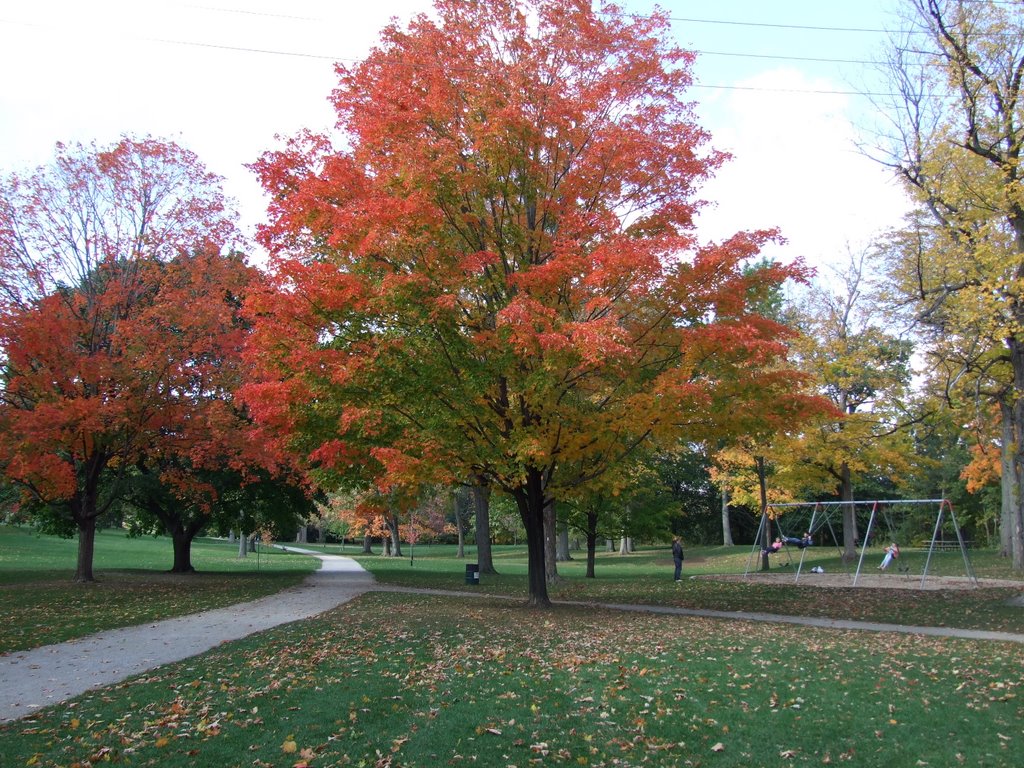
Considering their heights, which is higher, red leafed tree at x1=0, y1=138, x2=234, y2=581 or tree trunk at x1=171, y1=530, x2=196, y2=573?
red leafed tree at x1=0, y1=138, x2=234, y2=581

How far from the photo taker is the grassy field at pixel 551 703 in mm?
5281

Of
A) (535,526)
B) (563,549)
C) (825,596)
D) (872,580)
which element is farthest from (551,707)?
(563,549)

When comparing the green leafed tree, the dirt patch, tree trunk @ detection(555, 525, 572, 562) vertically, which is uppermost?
the green leafed tree

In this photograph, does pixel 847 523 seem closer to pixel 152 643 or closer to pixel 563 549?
pixel 563 549

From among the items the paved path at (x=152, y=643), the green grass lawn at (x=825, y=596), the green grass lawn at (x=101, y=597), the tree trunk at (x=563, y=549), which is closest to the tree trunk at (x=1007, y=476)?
the green grass lawn at (x=825, y=596)

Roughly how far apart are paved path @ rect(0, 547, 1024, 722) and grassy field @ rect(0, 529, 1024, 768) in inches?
19.7

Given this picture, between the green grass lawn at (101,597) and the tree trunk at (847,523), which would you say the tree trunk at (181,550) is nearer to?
the green grass lawn at (101,597)

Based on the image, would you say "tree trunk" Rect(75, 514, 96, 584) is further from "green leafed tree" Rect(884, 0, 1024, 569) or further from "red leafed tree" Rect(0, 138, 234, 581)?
"green leafed tree" Rect(884, 0, 1024, 569)

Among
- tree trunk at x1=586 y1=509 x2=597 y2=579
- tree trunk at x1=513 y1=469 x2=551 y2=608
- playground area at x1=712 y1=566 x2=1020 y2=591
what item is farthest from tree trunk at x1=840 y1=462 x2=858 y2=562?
tree trunk at x1=513 y1=469 x2=551 y2=608

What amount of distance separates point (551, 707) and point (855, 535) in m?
28.1

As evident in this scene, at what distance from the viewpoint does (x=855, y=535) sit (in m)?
30.7

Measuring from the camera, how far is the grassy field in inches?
208

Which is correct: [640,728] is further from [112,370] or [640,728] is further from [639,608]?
[112,370]

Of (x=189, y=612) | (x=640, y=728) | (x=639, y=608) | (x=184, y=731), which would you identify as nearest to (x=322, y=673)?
(x=184, y=731)
